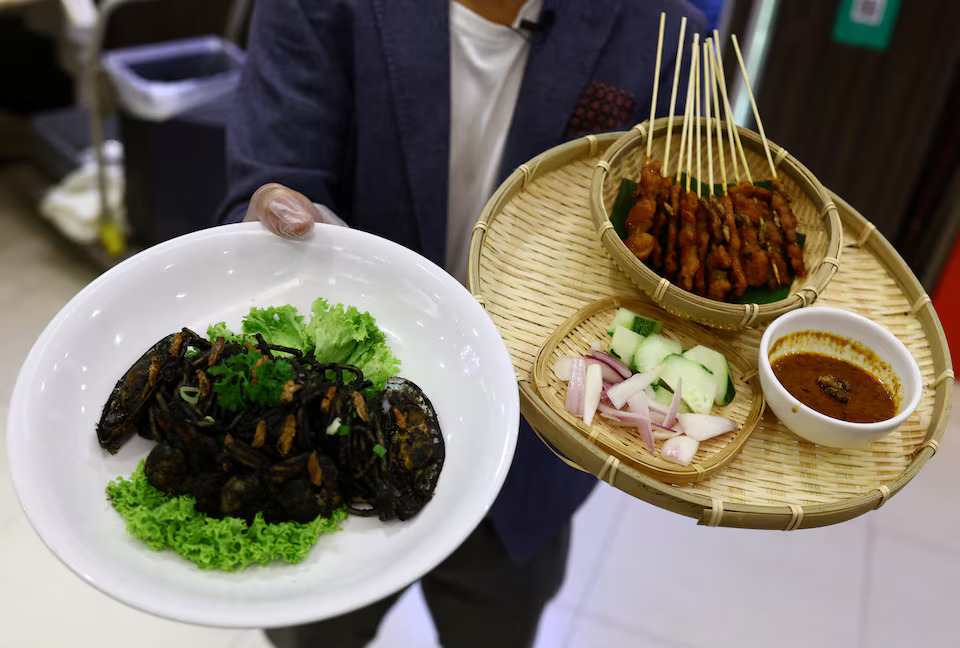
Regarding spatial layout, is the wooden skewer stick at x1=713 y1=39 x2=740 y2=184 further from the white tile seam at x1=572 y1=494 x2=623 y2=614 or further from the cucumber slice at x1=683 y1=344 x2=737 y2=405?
the white tile seam at x1=572 y1=494 x2=623 y2=614

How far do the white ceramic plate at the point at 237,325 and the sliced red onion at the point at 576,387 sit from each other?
0.52 feet

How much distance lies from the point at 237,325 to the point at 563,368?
68 centimetres

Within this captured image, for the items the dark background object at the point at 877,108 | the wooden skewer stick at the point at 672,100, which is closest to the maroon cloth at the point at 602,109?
the wooden skewer stick at the point at 672,100

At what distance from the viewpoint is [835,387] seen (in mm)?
1561

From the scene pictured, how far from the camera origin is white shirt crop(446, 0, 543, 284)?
6.33 feet

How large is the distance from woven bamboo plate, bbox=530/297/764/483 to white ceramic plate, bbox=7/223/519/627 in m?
0.15

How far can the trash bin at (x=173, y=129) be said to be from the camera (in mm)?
3850

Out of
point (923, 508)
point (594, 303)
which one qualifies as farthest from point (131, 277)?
point (923, 508)

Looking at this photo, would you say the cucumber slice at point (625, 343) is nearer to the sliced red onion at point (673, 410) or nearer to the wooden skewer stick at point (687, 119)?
the sliced red onion at point (673, 410)

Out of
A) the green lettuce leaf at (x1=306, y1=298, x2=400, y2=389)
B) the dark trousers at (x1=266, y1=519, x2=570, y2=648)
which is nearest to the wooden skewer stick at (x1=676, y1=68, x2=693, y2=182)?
the green lettuce leaf at (x1=306, y1=298, x2=400, y2=389)

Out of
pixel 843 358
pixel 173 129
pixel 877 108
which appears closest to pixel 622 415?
pixel 843 358

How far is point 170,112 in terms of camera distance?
152 inches

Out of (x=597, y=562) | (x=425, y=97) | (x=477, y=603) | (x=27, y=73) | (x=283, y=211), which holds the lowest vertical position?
(x=597, y=562)

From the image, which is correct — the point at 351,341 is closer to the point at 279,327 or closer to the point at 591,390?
the point at 279,327
